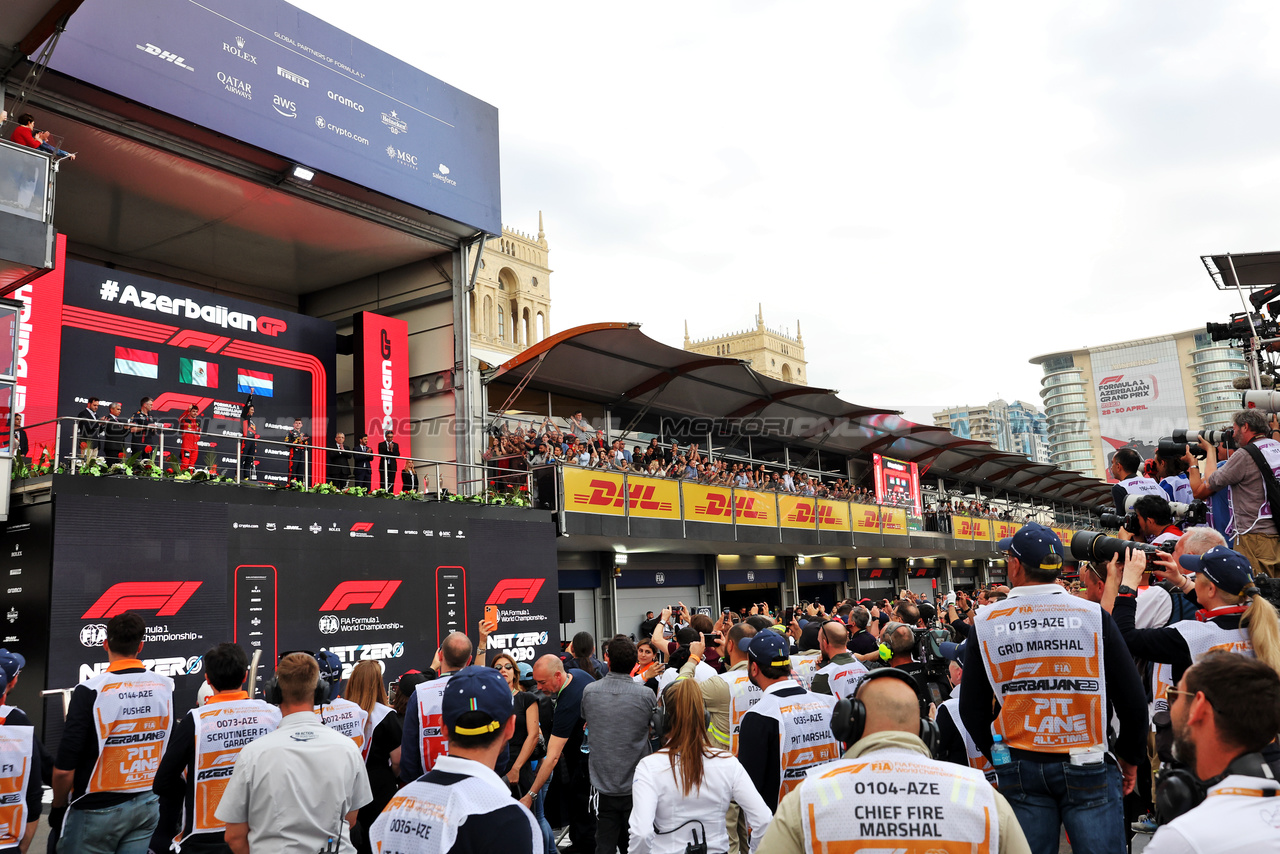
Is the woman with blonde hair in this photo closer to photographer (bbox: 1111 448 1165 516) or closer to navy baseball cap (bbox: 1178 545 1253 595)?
navy baseball cap (bbox: 1178 545 1253 595)

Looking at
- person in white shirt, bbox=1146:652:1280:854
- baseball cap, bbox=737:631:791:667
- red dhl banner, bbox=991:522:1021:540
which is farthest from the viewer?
red dhl banner, bbox=991:522:1021:540

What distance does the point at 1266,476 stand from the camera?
18.6 feet

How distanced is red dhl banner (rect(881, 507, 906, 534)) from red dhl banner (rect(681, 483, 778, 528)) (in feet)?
24.0

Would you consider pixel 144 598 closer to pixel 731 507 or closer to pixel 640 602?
pixel 640 602

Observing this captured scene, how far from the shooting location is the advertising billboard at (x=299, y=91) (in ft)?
49.5

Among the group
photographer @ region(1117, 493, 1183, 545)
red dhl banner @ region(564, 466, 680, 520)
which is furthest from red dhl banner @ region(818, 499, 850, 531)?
photographer @ region(1117, 493, 1183, 545)

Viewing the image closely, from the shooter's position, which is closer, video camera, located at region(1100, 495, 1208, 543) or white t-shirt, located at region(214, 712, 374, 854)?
white t-shirt, located at region(214, 712, 374, 854)

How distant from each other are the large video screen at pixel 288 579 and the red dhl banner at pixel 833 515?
37.6ft

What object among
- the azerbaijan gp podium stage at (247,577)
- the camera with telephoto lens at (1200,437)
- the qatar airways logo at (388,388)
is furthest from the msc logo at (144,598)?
the camera with telephoto lens at (1200,437)

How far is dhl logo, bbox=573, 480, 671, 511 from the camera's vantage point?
19.7 meters

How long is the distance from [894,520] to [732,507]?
33.6 feet

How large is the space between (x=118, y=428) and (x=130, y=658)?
32.5 ft

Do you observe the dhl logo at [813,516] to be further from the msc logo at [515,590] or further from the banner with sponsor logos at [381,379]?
the banner with sponsor logos at [381,379]

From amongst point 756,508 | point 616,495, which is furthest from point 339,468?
point 756,508
